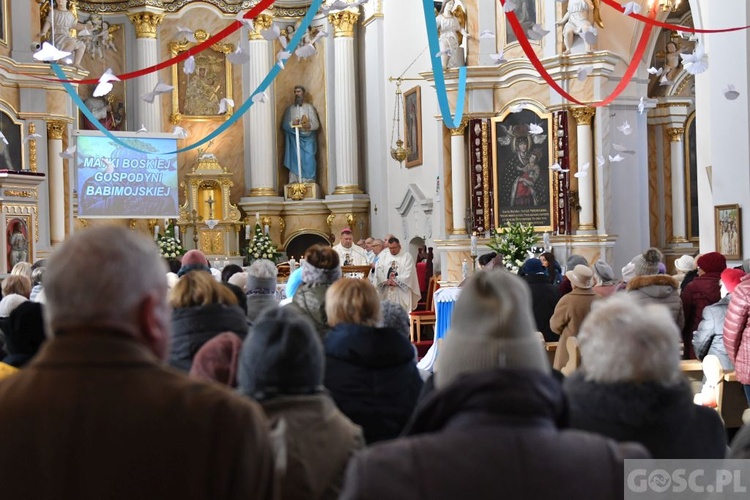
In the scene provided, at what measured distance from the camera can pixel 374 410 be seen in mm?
4141

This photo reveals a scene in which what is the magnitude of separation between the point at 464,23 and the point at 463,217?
3224 millimetres

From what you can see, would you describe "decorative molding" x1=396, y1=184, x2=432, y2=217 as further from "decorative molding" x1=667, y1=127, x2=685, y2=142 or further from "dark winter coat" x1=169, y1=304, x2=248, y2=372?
"dark winter coat" x1=169, y1=304, x2=248, y2=372

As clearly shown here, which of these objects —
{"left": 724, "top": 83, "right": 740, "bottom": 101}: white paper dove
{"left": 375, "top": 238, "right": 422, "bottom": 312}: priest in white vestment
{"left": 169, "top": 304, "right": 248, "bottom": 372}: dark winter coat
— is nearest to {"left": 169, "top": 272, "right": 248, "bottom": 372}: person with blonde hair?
{"left": 169, "top": 304, "right": 248, "bottom": 372}: dark winter coat

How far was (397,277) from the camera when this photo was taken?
49.5 feet

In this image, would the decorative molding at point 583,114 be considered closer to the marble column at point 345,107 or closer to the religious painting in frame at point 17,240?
Result: the marble column at point 345,107

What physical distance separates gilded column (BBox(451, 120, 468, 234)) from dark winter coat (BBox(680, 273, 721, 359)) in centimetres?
929

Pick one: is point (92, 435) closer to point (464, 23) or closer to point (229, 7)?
point (464, 23)

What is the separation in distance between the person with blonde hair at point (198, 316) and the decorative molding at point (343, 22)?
1855 centimetres

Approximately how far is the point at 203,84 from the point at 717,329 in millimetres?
17842

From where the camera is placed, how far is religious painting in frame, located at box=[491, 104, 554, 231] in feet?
57.2

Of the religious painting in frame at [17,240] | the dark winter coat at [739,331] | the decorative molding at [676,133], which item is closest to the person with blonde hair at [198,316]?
the dark winter coat at [739,331]

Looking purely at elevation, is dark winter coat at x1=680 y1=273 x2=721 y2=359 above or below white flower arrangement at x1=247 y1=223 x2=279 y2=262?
below

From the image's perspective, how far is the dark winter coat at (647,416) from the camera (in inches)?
118

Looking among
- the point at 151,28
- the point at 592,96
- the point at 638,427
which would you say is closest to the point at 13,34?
the point at 151,28
